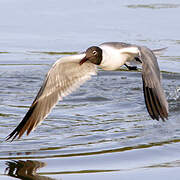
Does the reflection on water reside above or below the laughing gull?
above

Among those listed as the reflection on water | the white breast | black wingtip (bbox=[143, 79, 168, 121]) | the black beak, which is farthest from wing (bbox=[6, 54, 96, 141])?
the reflection on water

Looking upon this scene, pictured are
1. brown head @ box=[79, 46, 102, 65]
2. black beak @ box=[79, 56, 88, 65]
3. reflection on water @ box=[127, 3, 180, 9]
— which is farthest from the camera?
reflection on water @ box=[127, 3, 180, 9]

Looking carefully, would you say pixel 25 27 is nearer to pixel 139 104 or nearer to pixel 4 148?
pixel 139 104

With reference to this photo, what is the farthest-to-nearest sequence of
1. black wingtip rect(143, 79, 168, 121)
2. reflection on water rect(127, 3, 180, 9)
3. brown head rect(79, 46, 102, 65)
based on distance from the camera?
1. reflection on water rect(127, 3, 180, 9)
2. brown head rect(79, 46, 102, 65)
3. black wingtip rect(143, 79, 168, 121)

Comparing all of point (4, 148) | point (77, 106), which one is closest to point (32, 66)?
point (77, 106)

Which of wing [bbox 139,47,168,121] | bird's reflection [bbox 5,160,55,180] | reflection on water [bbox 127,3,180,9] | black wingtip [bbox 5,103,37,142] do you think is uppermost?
reflection on water [bbox 127,3,180,9]

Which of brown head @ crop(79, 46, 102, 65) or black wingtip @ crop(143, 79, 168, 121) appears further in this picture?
brown head @ crop(79, 46, 102, 65)

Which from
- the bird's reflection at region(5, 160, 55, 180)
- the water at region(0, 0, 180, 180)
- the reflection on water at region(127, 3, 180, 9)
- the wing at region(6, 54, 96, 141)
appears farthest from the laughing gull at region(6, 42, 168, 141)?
the reflection on water at region(127, 3, 180, 9)

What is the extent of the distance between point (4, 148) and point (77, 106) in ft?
6.62

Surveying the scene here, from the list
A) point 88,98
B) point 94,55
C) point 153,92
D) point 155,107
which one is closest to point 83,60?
point 94,55

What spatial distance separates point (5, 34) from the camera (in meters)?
11.5

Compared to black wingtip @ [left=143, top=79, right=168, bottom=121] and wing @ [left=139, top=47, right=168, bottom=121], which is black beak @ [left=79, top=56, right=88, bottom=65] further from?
black wingtip @ [left=143, top=79, right=168, bottom=121]

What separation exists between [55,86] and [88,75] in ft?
1.56

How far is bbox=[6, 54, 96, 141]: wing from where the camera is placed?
22.9 ft
